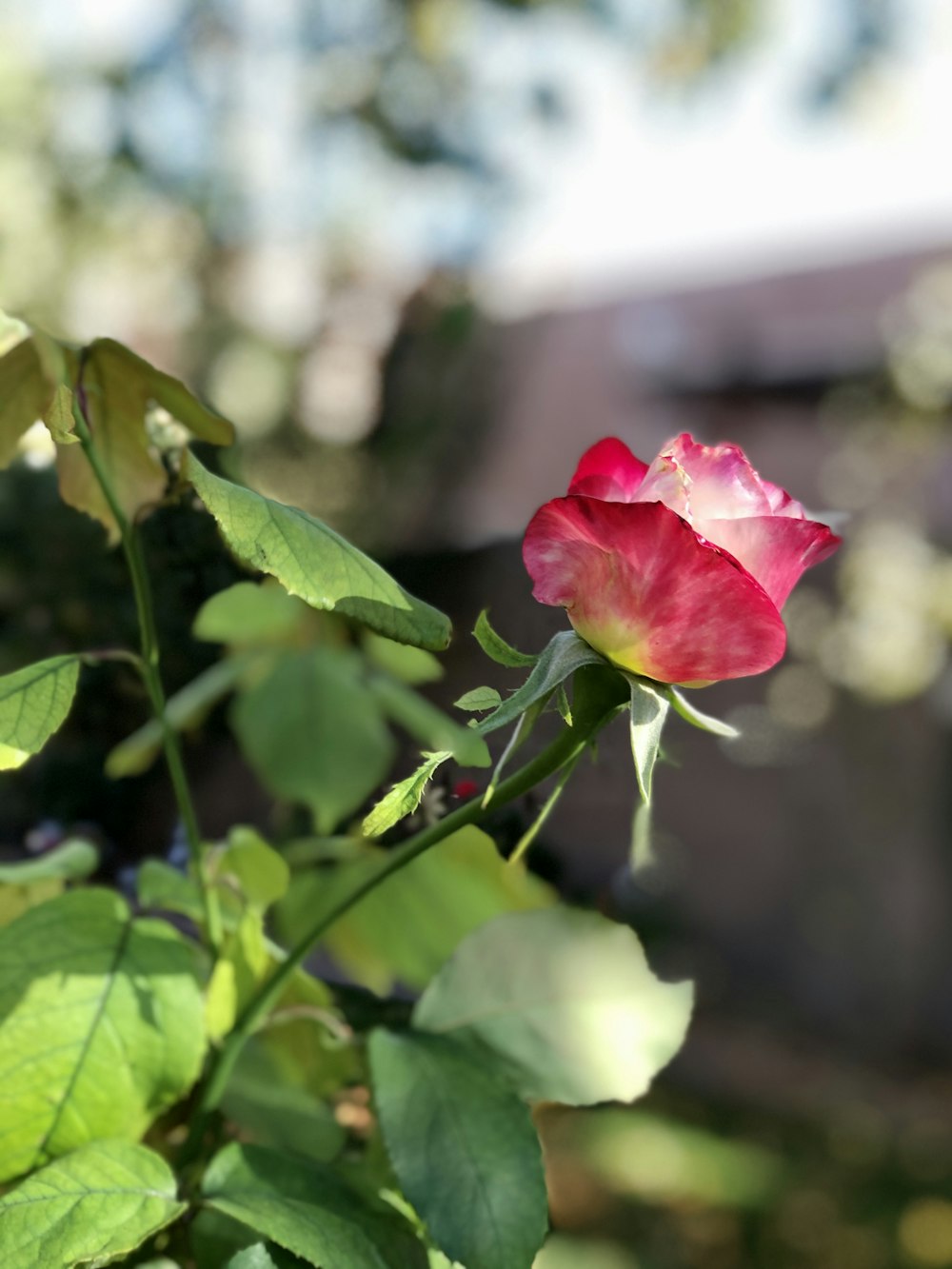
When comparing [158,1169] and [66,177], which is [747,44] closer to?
[66,177]

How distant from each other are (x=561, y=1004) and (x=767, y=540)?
0.56 feet

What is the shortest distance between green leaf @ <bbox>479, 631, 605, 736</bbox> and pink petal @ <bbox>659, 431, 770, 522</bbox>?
0.04 m

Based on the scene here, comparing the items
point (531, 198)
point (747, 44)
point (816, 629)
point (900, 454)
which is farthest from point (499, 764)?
point (900, 454)

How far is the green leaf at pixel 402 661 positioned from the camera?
1.69 ft

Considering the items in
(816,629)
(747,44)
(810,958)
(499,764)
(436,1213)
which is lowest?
(810,958)

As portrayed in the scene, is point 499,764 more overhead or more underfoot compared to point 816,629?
more overhead

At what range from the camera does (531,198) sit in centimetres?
322

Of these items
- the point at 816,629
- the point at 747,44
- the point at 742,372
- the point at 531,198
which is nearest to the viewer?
the point at 747,44

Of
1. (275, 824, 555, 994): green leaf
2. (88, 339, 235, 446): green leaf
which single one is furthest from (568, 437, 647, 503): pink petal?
(275, 824, 555, 994): green leaf

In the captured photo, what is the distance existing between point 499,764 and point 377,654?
0.31m

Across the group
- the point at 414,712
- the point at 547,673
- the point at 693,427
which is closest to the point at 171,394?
the point at 547,673

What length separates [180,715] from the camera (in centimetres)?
57

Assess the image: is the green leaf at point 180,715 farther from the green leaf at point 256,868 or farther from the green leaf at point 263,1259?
the green leaf at point 263,1259

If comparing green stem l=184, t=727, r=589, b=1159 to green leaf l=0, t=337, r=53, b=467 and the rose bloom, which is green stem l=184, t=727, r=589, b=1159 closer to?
the rose bloom
